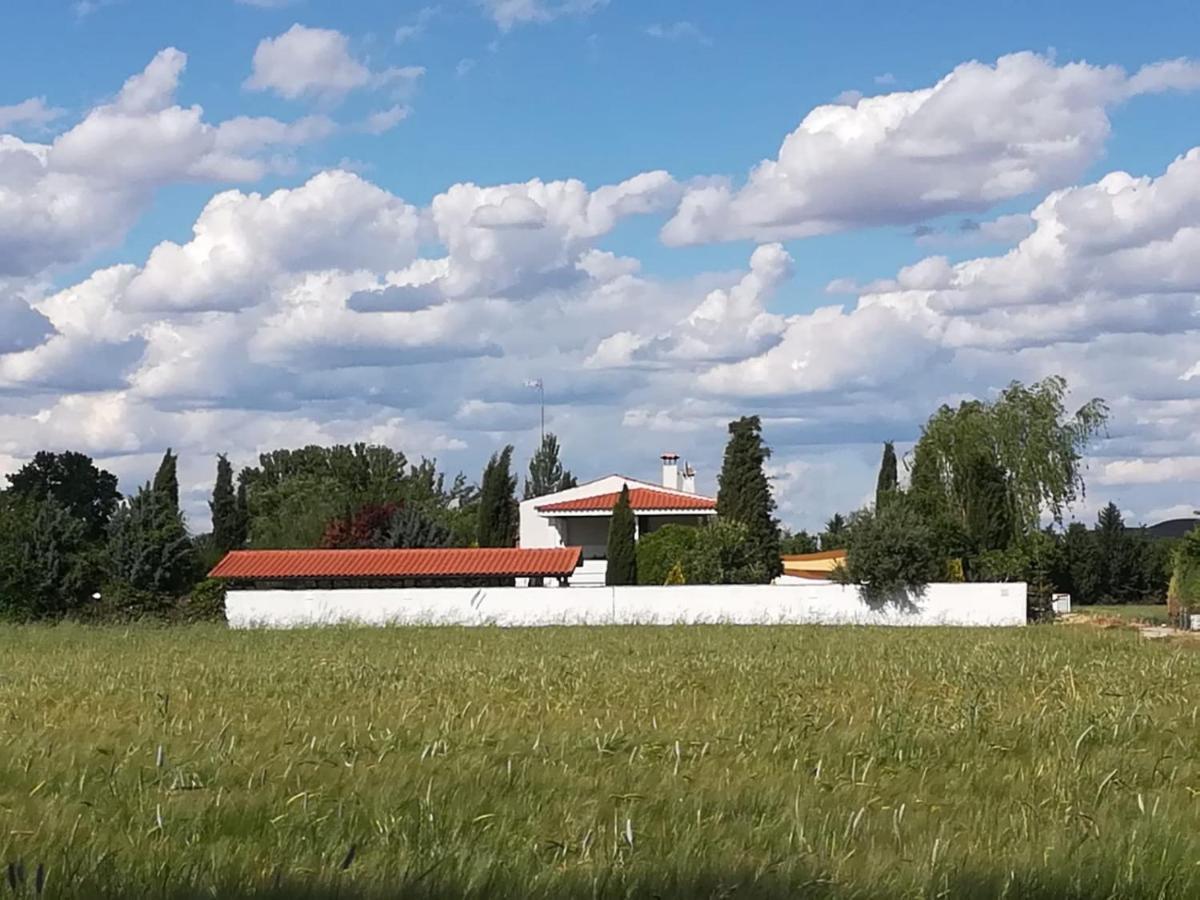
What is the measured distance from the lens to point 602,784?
29.7 feet

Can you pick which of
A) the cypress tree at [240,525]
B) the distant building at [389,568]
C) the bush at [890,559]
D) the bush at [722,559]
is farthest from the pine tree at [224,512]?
the bush at [890,559]

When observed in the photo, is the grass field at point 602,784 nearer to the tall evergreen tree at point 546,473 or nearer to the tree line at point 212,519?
the tree line at point 212,519

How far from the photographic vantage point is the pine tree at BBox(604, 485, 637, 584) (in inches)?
2089

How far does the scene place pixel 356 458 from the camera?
336 feet

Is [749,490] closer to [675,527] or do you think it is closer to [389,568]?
[675,527]

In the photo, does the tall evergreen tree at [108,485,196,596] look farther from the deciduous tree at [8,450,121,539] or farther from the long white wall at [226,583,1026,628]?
the deciduous tree at [8,450,121,539]

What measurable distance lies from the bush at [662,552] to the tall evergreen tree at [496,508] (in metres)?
17.1

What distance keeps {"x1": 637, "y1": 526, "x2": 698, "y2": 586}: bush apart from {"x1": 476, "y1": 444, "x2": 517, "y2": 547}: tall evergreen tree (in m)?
17.1

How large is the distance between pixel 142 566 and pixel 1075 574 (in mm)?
44701

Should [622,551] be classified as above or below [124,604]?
above

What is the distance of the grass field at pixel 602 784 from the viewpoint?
21.9 feet

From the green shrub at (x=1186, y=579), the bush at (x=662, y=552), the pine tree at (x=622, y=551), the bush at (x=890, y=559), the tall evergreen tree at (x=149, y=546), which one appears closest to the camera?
the green shrub at (x=1186, y=579)

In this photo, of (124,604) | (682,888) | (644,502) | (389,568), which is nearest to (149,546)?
(124,604)

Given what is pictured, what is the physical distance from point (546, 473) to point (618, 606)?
49.5 m
